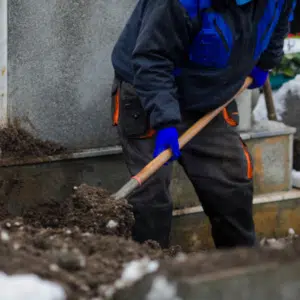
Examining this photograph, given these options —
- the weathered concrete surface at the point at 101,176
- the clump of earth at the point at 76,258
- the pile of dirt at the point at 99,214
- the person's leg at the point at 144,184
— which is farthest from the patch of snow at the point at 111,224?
the weathered concrete surface at the point at 101,176

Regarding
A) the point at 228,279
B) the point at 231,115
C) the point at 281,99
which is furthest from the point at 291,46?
the point at 228,279

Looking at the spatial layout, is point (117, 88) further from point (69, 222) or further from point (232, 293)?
point (232, 293)

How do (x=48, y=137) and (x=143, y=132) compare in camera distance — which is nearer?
(x=143, y=132)

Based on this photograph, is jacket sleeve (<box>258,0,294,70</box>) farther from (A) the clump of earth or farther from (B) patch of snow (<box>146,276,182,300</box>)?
(B) patch of snow (<box>146,276,182,300</box>)

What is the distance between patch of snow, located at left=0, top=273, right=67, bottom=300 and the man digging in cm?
162

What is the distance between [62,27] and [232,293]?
2.74 meters

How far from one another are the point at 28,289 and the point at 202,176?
81.6 inches

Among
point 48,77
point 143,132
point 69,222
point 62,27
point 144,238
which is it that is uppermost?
point 62,27

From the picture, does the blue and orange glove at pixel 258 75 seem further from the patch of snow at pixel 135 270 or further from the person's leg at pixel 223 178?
the patch of snow at pixel 135 270

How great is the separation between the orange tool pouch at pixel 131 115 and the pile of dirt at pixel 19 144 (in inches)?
24.5

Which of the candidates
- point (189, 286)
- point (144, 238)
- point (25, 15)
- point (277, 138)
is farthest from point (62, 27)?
point (189, 286)

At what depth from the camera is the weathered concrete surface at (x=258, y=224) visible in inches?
175

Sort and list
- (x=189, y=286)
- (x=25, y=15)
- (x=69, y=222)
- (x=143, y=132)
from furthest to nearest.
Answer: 1. (x=25, y=15)
2. (x=143, y=132)
3. (x=69, y=222)
4. (x=189, y=286)

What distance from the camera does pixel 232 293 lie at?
164 cm
